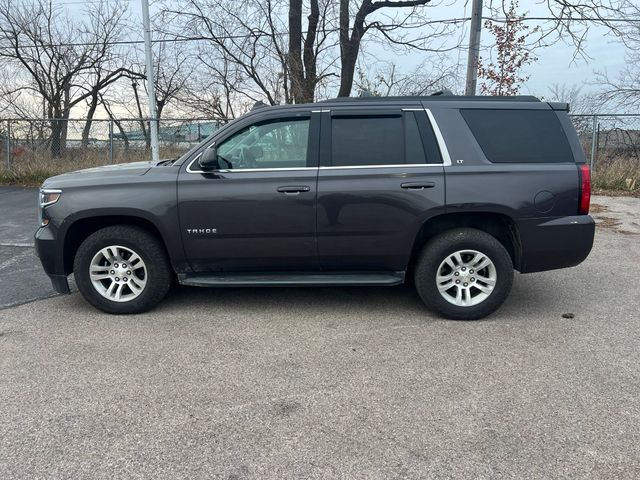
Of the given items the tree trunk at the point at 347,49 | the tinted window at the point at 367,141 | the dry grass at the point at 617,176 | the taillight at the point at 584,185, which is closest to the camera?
the taillight at the point at 584,185

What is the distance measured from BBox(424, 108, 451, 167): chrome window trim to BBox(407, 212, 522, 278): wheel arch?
47 cm

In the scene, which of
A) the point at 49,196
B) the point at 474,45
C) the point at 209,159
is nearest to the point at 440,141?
the point at 209,159

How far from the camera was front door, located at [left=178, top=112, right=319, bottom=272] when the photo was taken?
4.45m

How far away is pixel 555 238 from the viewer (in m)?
4.43

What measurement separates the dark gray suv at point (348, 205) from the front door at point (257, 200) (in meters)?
0.01

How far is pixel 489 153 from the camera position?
445cm

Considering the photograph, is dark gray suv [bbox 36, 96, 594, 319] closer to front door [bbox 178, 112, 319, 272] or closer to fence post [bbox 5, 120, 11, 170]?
front door [bbox 178, 112, 319, 272]

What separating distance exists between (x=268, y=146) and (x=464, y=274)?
2.10 m

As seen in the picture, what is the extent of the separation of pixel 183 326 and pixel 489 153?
3072 millimetres

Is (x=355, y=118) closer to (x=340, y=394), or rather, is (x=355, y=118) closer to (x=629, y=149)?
(x=340, y=394)

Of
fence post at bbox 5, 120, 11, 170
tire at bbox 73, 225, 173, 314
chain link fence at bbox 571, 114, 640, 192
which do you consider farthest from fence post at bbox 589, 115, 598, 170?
fence post at bbox 5, 120, 11, 170

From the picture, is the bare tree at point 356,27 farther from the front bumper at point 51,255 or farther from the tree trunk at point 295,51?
the front bumper at point 51,255

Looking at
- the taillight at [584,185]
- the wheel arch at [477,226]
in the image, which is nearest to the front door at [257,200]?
the wheel arch at [477,226]

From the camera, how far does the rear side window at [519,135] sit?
4453 mm
